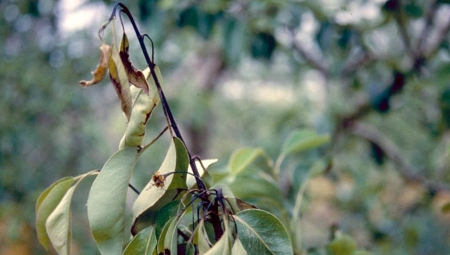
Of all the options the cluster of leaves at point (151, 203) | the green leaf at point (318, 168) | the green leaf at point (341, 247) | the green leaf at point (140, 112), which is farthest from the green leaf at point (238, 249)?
the green leaf at point (318, 168)

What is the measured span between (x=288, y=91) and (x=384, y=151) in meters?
1.79

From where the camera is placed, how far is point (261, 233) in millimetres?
354

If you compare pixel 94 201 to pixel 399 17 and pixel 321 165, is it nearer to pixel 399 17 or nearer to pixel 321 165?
A: pixel 321 165

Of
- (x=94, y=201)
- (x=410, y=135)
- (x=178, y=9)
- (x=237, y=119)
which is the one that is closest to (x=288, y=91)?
(x=237, y=119)

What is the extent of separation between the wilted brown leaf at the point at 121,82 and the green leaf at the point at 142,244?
93 mm

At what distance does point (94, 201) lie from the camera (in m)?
0.35

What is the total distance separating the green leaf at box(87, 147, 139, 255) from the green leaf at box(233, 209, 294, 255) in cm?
8

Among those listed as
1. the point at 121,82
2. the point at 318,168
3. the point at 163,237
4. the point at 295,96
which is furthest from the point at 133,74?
the point at 295,96

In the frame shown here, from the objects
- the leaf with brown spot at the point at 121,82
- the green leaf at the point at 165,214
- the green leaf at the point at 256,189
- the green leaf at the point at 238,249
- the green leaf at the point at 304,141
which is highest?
the leaf with brown spot at the point at 121,82

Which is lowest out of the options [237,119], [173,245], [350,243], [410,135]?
[410,135]

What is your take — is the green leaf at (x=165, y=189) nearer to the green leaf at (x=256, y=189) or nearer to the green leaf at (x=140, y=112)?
the green leaf at (x=140, y=112)

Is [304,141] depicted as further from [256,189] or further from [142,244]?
[142,244]

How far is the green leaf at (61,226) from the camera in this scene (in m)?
0.38

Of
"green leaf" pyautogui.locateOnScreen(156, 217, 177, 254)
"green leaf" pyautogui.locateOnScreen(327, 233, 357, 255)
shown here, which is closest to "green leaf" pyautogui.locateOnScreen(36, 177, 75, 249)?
"green leaf" pyautogui.locateOnScreen(156, 217, 177, 254)
